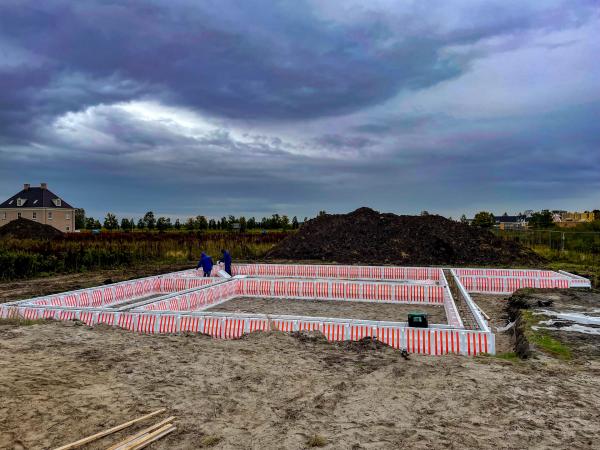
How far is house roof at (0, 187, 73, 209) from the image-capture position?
6444cm

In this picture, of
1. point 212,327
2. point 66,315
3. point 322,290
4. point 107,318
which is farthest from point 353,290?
point 66,315

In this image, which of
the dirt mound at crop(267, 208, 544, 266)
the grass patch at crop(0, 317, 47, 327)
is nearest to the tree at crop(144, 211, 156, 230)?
the dirt mound at crop(267, 208, 544, 266)

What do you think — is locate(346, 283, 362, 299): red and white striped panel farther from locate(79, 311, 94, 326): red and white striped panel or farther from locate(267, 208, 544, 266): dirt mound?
locate(267, 208, 544, 266): dirt mound

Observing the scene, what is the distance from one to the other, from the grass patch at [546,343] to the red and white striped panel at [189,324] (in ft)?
23.6

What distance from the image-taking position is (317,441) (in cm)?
507

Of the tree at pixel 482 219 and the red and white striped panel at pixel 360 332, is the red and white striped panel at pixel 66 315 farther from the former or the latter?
the tree at pixel 482 219

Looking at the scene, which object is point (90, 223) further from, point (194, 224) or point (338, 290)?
point (338, 290)

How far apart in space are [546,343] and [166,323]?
8.25m

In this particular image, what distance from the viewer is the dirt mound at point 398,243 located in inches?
1227

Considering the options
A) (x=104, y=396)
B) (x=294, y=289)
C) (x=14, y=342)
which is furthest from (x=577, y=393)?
(x=294, y=289)

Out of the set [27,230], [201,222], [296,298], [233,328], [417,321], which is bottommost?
[296,298]

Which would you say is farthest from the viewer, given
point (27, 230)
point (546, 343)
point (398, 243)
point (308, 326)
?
point (27, 230)

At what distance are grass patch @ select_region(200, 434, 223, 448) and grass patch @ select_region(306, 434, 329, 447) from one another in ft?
3.34

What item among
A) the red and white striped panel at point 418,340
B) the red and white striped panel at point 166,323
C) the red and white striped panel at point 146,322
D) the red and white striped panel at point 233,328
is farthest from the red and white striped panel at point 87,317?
the red and white striped panel at point 418,340
